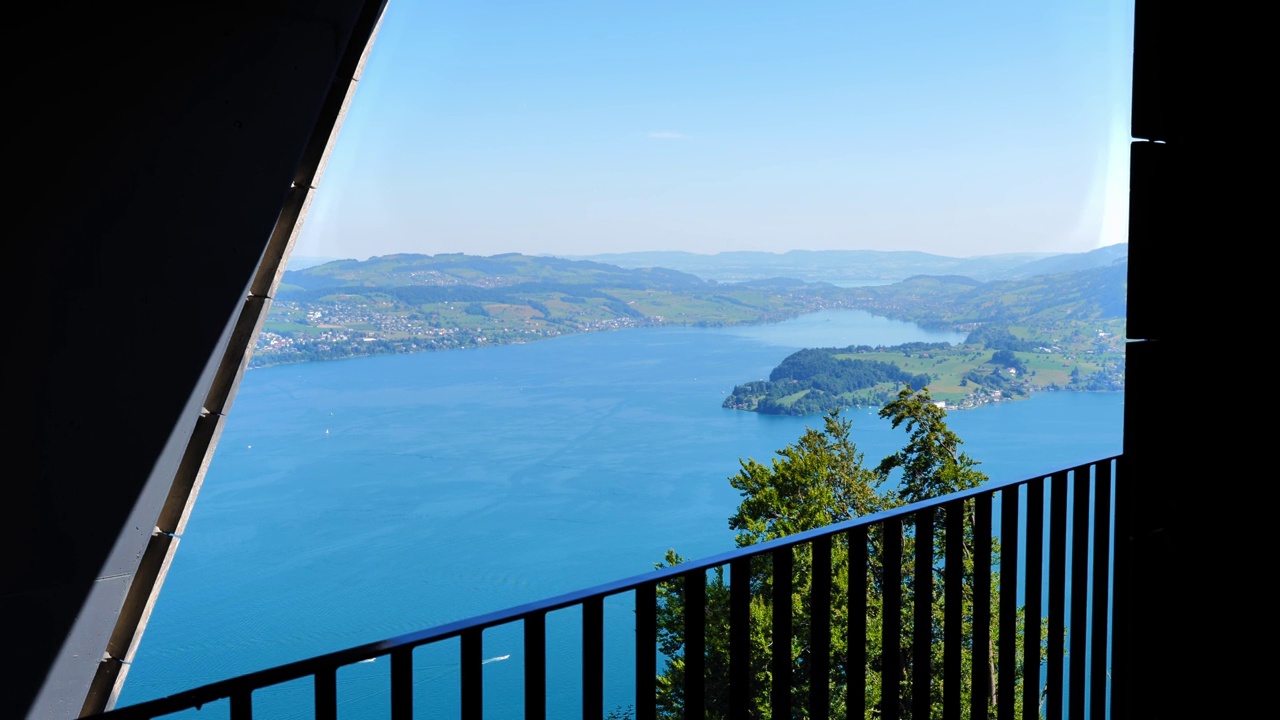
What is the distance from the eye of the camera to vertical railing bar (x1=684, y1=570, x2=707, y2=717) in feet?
4.56

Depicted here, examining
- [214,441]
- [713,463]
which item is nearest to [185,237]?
[214,441]

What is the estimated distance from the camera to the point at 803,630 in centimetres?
1497

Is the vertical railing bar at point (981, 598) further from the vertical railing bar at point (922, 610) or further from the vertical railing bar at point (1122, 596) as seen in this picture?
the vertical railing bar at point (1122, 596)

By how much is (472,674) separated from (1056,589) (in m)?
1.56

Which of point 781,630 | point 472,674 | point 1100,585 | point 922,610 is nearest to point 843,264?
point 1100,585

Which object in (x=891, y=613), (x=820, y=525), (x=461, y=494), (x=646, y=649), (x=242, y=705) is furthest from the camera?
(x=461, y=494)

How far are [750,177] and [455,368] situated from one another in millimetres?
21180

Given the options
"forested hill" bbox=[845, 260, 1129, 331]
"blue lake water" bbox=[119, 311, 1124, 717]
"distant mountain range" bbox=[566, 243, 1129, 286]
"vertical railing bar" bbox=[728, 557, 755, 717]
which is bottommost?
"blue lake water" bbox=[119, 311, 1124, 717]

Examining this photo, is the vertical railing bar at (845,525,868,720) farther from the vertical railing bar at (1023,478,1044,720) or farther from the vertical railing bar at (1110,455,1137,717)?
the vertical railing bar at (1110,455,1137,717)

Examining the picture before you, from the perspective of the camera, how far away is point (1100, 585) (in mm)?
2283

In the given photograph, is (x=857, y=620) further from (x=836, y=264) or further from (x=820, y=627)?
(x=836, y=264)

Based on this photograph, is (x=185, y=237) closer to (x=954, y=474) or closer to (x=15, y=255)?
(x=15, y=255)

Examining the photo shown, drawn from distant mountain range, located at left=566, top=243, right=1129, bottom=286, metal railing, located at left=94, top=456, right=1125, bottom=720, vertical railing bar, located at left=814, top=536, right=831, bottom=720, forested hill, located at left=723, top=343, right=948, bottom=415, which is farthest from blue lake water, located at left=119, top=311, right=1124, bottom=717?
vertical railing bar, located at left=814, top=536, right=831, bottom=720

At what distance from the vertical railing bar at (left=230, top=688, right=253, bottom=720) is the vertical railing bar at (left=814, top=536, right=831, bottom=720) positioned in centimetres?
90
